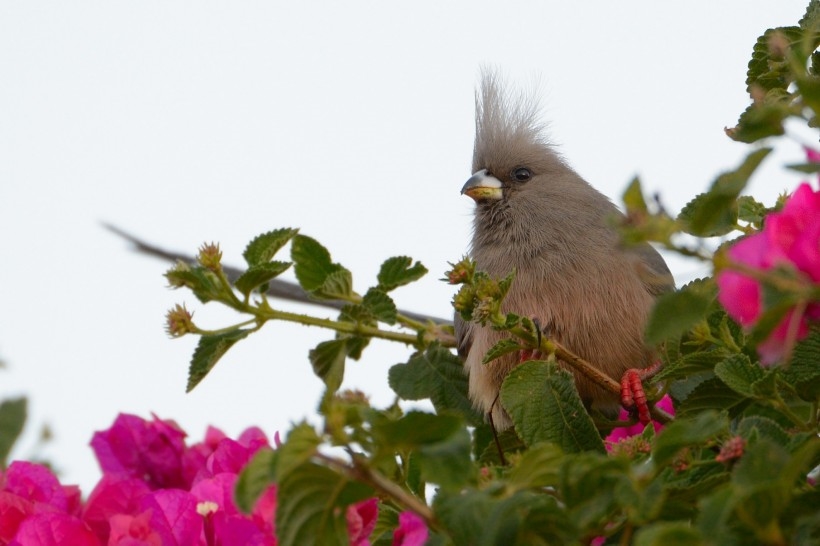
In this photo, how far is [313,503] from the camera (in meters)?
1.28

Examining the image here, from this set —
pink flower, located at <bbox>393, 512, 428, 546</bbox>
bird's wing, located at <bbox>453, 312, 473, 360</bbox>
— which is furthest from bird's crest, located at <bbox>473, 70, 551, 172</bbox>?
pink flower, located at <bbox>393, 512, 428, 546</bbox>

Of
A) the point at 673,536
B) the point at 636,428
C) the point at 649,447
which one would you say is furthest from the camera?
the point at 636,428

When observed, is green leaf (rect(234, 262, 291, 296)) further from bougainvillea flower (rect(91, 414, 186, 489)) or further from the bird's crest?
the bird's crest

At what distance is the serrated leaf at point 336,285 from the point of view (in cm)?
218

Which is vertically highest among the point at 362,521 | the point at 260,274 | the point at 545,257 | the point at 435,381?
the point at 545,257

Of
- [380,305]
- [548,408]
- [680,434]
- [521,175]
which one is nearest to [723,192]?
[680,434]

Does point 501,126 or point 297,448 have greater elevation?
point 501,126

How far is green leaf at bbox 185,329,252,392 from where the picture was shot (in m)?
2.00

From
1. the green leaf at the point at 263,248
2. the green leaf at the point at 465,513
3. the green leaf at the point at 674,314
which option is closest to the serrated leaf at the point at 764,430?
the green leaf at the point at 674,314

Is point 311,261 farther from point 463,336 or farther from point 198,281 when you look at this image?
point 463,336

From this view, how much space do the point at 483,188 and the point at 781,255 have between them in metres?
3.30

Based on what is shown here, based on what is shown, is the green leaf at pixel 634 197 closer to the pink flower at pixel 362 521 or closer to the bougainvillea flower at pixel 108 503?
the pink flower at pixel 362 521

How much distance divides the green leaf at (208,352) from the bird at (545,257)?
887mm

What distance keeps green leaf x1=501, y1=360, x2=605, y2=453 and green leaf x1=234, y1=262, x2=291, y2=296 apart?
0.48 metres
